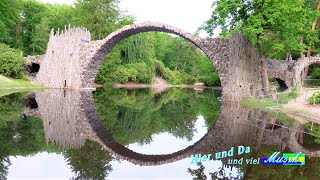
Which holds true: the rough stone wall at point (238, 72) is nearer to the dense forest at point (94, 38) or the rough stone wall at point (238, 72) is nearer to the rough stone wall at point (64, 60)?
the rough stone wall at point (64, 60)

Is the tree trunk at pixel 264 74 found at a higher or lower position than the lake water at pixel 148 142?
higher

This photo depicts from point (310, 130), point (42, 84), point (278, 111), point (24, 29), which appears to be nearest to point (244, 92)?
point (278, 111)

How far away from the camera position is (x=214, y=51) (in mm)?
24344

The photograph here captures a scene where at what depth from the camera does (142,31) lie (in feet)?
98.4

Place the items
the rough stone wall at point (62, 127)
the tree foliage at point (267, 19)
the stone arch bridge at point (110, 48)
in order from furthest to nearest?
the stone arch bridge at point (110, 48) → the tree foliage at point (267, 19) → the rough stone wall at point (62, 127)

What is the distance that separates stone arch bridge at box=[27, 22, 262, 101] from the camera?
77.3ft

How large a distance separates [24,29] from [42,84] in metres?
28.9

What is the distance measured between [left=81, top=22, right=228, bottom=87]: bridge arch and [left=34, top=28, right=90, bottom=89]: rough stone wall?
1.05 metres

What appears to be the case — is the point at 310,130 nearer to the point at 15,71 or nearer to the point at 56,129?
the point at 56,129

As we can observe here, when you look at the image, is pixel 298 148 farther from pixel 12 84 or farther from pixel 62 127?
pixel 12 84

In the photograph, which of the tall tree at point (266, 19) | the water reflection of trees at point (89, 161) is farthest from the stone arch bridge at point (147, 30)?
the water reflection of trees at point (89, 161)

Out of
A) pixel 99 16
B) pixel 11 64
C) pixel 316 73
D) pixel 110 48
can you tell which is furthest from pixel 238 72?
pixel 99 16

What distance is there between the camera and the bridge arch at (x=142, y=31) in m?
24.2

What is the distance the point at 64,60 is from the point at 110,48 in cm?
420
